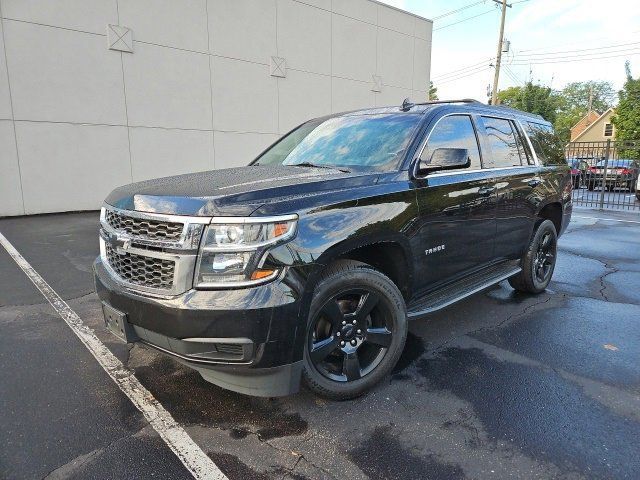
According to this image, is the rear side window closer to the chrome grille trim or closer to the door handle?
the door handle

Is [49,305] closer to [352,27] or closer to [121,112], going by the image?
[121,112]

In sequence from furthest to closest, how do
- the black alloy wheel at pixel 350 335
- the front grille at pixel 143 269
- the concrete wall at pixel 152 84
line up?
1. the concrete wall at pixel 152 84
2. the black alloy wheel at pixel 350 335
3. the front grille at pixel 143 269

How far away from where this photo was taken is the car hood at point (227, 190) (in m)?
2.38

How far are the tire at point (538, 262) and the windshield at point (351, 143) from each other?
230 centimetres

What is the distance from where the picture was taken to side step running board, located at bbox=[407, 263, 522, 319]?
11.2 ft

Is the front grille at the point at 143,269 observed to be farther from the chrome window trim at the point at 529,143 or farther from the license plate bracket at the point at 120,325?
the chrome window trim at the point at 529,143

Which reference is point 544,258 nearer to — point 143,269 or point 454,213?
point 454,213

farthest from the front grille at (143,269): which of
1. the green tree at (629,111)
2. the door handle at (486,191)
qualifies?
the green tree at (629,111)

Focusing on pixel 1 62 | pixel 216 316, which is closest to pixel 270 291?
pixel 216 316

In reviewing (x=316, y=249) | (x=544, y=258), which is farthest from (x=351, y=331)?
(x=544, y=258)

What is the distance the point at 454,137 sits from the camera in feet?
12.4

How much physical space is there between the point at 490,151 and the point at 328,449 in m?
3.04

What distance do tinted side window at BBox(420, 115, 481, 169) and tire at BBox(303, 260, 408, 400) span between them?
1.14 meters

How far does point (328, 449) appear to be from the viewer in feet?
8.19
